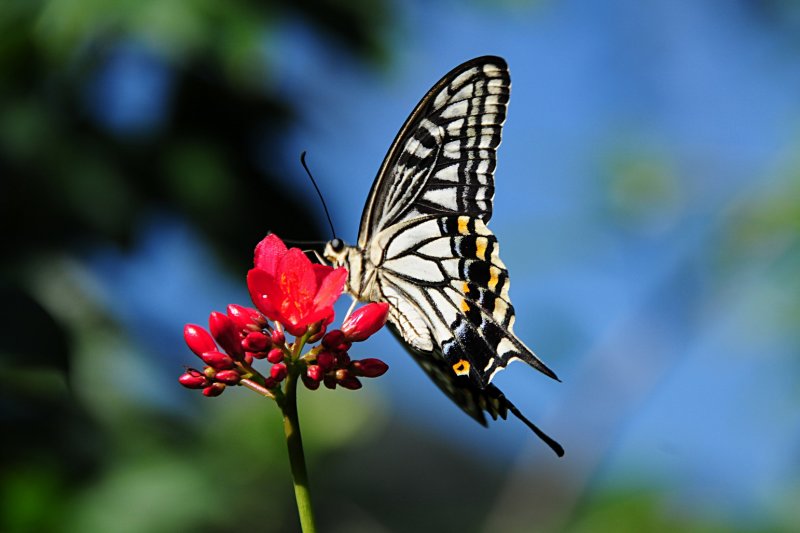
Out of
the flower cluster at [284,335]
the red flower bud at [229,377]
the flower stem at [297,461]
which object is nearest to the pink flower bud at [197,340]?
the flower cluster at [284,335]

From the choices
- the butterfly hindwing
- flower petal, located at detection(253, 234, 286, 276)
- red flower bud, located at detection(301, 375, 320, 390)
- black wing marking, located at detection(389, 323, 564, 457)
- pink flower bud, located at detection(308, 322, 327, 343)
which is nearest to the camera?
red flower bud, located at detection(301, 375, 320, 390)

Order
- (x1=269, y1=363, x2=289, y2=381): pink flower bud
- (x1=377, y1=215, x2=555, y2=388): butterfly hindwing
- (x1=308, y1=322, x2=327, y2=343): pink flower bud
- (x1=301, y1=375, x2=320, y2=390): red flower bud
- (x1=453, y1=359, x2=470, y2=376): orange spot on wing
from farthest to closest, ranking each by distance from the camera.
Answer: (x1=377, y1=215, x2=555, y2=388): butterfly hindwing → (x1=453, y1=359, x2=470, y2=376): orange spot on wing → (x1=308, y1=322, x2=327, y2=343): pink flower bud → (x1=301, y1=375, x2=320, y2=390): red flower bud → (x1=269, y1=363, x2=289, y2=381): pink flower bud

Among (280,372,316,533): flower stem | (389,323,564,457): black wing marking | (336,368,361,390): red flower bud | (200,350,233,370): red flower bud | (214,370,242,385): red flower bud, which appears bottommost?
(280,372,316,533): flower stem

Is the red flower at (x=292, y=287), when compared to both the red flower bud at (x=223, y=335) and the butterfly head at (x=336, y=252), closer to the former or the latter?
the red flower bud at (x=223, y=335)

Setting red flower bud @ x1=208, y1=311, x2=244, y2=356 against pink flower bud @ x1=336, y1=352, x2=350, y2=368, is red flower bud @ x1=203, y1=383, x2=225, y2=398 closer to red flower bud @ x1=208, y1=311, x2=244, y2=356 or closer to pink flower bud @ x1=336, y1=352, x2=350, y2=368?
red flower bud @ x1=208, y1=311, x2=244, y2=356

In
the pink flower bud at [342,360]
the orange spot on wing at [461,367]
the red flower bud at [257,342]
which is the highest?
the orange spot on wing at [461,367]

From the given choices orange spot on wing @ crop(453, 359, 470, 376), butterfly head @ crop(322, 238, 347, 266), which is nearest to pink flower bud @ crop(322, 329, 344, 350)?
orange spot on wing @ crop(453, 359, 470, 376)

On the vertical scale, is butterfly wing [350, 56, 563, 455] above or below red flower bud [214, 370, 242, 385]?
above
